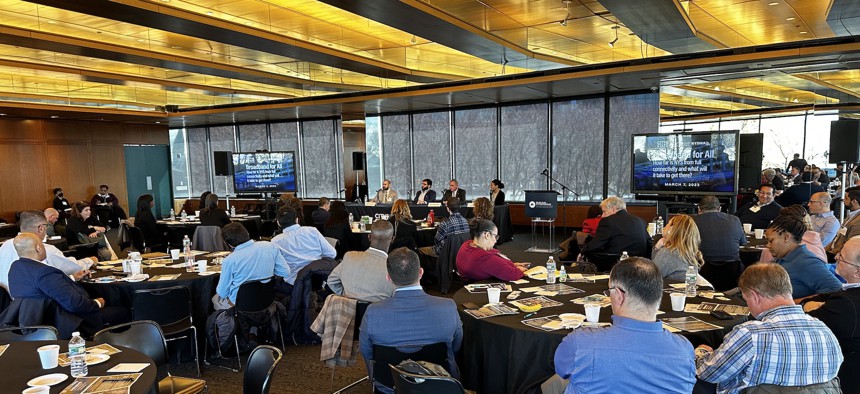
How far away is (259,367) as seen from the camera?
2.62 meters

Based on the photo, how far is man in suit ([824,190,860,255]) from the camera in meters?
5.23

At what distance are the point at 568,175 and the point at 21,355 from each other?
11.4 m

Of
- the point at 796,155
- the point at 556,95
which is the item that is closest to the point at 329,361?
the point at 556,95

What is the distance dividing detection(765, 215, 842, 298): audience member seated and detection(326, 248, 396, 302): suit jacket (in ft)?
8.82

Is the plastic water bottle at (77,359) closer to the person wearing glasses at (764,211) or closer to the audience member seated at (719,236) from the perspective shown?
the audience member seated at (719,236)

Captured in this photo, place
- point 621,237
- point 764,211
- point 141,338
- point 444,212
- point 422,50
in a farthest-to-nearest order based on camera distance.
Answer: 1. point 444,212
2. point 422,50
3. point 764,211
4. point 621,237
5. point 141,338

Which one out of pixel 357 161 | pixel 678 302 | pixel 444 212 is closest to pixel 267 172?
pixel 357 161

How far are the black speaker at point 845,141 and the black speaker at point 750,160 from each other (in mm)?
1647

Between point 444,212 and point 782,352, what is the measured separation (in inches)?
332

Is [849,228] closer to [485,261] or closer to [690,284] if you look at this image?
[690,284]

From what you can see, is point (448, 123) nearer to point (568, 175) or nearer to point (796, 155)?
point (568, 175)

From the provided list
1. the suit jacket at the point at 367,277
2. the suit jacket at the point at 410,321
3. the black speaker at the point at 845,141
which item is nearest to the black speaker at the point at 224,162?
the suit jacket at the point at 367,277

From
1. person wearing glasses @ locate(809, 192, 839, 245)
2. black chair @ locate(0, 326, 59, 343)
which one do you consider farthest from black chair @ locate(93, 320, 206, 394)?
person wearing glasses @ locate(809, 192, 839, 245)

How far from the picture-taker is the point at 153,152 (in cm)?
1794
